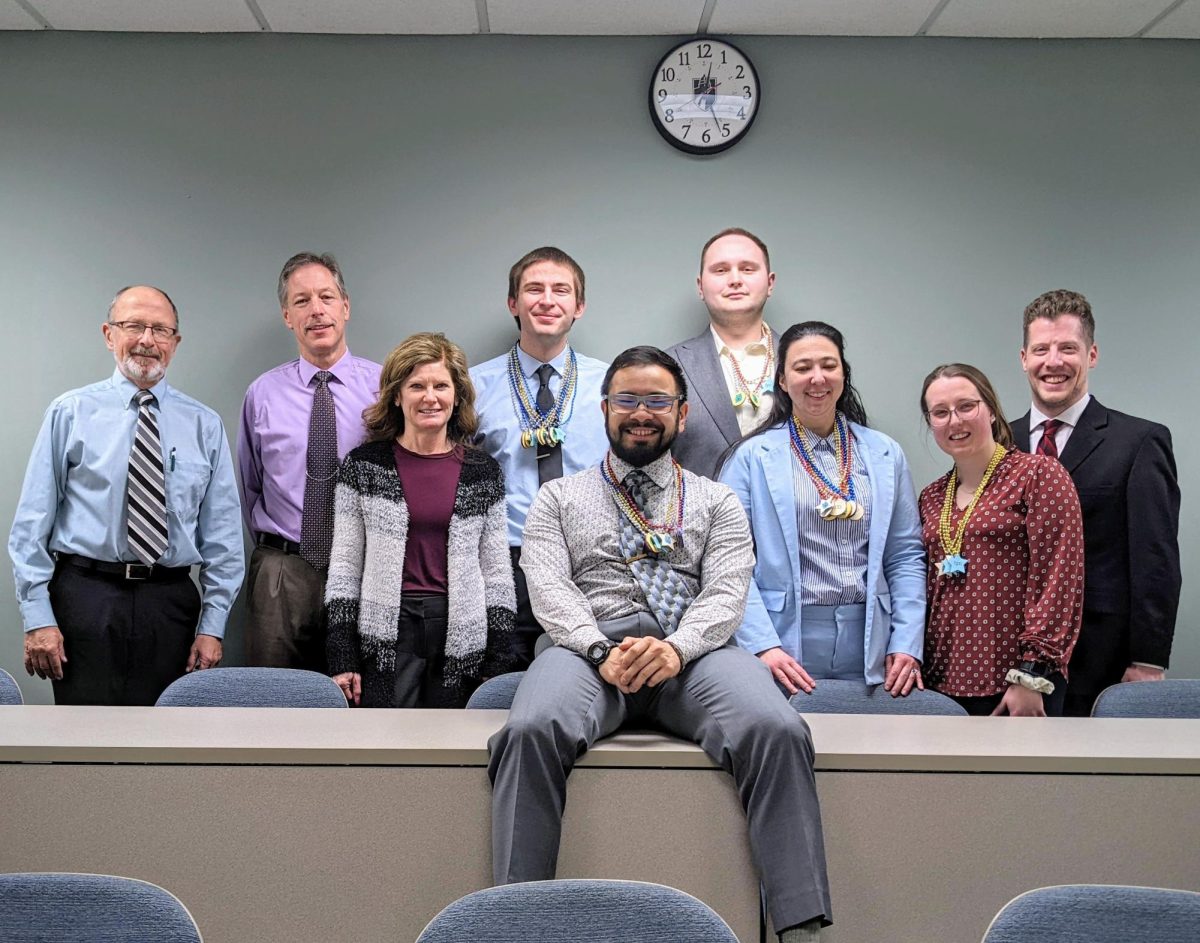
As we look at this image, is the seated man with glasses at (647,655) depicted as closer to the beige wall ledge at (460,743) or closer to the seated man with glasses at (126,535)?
the beige wall ledge at (460,743)

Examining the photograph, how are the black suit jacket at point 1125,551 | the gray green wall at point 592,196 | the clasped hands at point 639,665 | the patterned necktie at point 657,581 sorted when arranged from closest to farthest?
the clasped hands at point 639,665
the patterned necktie at point 657,581
the black suit jacket at point 1125,551
the gray green wall at point 592,196

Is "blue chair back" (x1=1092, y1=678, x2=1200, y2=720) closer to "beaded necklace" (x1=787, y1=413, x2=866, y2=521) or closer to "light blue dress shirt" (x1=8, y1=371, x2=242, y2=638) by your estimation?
"beaded necklace" (x1=787, y1=413, x2=866, y2=521)

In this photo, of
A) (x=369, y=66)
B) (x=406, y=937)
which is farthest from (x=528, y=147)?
(x=406, y=937)

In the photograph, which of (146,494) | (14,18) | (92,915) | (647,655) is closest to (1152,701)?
(647,655)

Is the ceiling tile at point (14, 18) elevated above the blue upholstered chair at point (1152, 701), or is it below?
above

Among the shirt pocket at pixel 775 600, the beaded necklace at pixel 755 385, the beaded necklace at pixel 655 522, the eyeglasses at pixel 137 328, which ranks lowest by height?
the shirt pocket at pixel 775 600

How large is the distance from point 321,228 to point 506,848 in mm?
2789

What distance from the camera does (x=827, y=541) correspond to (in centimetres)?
284

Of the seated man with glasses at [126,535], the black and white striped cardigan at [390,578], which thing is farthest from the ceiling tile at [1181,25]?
the seated man with glasses at [126,535]

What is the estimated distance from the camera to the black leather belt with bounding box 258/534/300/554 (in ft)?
10.9

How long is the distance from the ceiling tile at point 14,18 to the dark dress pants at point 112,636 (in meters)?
2.10

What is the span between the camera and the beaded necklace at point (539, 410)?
3340 millimetres

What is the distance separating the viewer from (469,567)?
2893mm

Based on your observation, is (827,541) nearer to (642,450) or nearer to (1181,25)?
(642,450)
